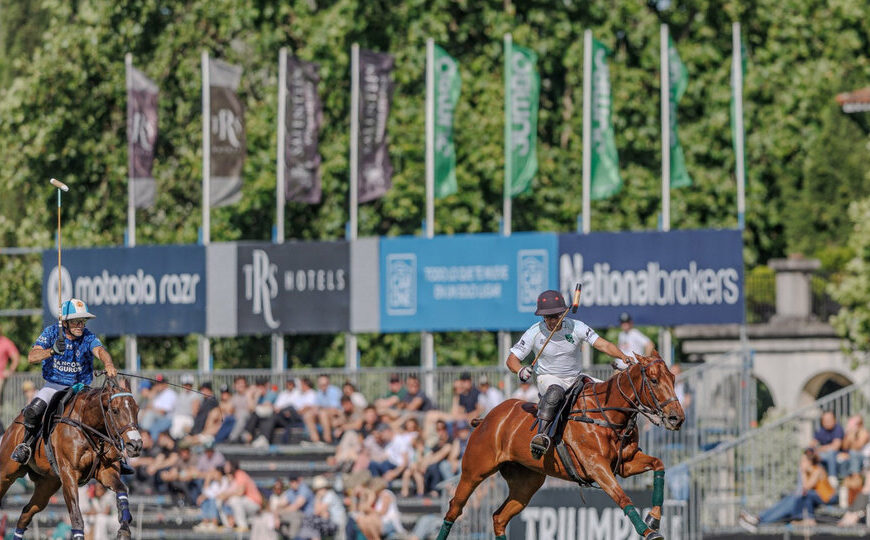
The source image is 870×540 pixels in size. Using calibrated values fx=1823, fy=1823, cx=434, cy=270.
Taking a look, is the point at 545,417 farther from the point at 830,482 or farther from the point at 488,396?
the point at 488,396

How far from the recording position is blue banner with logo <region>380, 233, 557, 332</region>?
105 feet

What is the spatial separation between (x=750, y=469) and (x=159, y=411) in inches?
439

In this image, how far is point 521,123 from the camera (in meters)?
34.7

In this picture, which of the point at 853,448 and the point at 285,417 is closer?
the point at 853,448

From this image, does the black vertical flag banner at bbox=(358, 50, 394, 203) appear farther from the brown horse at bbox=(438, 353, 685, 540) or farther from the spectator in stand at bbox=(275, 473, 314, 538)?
the brown horse at bbox=(438, 353, 685, 540)

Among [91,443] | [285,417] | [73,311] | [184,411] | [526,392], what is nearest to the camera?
[73,311]

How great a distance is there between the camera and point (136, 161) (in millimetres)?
37094

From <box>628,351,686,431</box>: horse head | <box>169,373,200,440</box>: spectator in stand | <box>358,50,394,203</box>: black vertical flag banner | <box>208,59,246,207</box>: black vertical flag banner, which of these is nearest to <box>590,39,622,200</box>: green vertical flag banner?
<box>358,50,394,203</box>: black vertical flag banner

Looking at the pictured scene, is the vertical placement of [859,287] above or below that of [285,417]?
above

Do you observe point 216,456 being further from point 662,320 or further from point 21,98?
point 21,98

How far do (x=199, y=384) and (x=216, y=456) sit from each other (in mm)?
2405

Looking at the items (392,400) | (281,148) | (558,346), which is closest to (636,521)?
(558,346)

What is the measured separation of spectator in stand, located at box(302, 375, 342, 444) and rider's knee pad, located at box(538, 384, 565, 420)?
1239 cm

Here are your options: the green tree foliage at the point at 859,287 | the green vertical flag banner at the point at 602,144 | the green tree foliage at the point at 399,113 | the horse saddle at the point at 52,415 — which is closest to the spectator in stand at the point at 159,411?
the green vertical flag banner at the point at 602,144
